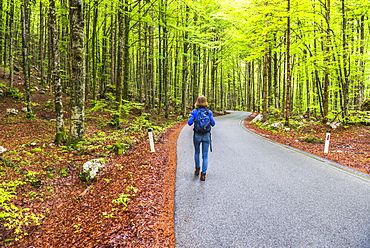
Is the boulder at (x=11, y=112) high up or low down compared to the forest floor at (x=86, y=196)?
up

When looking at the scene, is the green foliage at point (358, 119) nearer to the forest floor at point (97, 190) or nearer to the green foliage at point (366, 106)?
the green foliage at point (366, 106)

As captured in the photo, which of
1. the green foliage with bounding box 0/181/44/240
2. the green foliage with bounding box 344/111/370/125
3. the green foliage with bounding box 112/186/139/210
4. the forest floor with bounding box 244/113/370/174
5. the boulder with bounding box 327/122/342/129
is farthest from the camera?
the boulder with bounding box 327/122/342/129

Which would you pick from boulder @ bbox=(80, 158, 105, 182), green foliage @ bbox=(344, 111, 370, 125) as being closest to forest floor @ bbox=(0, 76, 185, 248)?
boulder @ bbox=(80, 158, 105, 182)

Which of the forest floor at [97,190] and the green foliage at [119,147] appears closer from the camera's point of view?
the forest floor at [97,190]

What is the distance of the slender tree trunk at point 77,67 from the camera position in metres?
7.45

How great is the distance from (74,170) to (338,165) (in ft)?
28.6

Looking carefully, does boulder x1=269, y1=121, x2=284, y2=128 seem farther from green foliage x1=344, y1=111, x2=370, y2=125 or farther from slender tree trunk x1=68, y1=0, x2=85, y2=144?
slender tree trunk x1=68, y1=0, x2=85, y2=144

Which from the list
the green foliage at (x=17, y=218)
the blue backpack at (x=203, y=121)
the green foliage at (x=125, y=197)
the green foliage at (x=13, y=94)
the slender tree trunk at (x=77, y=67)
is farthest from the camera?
the green foliage at (x=13, y=94)

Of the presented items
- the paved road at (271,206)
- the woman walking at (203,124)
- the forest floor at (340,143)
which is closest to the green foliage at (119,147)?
the paved road at (271,206)

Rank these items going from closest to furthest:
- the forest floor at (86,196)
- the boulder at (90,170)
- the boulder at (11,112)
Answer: the forest floor at (86,196), the boulder at (90,170), the boulder at (11,112)

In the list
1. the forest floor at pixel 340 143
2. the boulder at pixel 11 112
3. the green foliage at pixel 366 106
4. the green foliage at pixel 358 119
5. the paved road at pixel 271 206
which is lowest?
the paved road at pixel 271 206

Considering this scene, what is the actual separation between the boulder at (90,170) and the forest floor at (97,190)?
17 cm

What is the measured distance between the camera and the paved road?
288 centimetres

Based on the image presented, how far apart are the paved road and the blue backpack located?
4.35 ft
